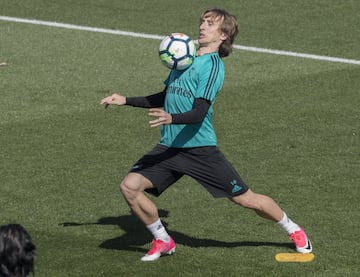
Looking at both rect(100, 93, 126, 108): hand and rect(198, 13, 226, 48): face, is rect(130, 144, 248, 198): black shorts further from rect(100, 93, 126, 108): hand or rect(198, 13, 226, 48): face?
rect(198, 13, 226, 48): face

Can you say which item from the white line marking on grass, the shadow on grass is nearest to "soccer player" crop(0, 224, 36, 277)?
the shadow on grass

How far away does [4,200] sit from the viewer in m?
12.8

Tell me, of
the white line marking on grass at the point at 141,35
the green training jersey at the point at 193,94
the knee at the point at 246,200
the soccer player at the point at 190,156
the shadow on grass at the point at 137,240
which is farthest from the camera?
the white line marking on grass at the point at 141,35

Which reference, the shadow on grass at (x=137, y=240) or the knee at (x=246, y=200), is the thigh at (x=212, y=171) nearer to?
the knee at (x=246, y=200)

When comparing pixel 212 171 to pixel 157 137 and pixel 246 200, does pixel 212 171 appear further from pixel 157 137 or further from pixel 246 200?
pixel 157 137

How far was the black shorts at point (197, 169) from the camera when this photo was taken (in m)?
11.0

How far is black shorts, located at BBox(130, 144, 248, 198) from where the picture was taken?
11.0m

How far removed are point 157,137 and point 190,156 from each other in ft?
14.2

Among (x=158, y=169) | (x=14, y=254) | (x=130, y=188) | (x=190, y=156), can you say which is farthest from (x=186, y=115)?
(x=14, y=254)

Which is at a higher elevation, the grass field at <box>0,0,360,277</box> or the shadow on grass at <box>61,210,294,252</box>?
the grass field at <box>0,0,360,277</box>

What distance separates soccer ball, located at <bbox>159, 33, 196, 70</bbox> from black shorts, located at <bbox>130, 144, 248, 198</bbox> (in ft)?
2.56

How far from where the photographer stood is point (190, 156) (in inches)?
435

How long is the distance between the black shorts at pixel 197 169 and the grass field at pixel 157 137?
0.67 metres

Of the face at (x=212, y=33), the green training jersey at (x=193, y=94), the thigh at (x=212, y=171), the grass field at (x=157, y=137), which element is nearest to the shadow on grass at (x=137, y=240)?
the grass field at (x=157, y=137)
